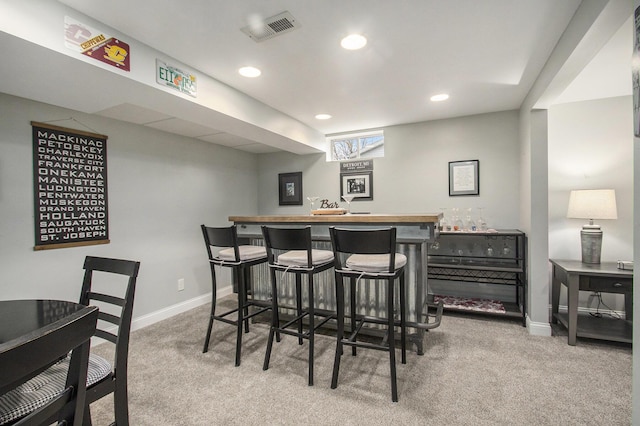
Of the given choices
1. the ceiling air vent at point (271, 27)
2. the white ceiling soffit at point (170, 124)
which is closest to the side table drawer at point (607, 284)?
the ceiling air vent at point (271, 27)

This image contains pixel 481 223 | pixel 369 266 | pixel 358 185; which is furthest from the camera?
pixel 358 185

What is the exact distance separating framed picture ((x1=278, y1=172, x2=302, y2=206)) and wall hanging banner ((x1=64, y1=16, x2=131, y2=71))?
3.12m

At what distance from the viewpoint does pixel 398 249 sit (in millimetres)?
2623

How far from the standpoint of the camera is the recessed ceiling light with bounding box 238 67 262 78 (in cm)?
246

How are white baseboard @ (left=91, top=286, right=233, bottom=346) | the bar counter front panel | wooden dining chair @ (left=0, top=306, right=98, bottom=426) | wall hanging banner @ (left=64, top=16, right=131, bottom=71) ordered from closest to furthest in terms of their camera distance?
wooden dining chair @ (left=0, top=306, right=98, bottom=426)
wall hanging banner @ (left=64, top=16, right=131, bottom=71)
the bar counter front panel
white baseboard @ (left=91, top=286, right=233, bottom=346)

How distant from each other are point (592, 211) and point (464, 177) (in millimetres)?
1293

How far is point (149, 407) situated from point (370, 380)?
1.46 m

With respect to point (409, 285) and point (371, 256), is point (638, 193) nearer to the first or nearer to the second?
point (371, 256)

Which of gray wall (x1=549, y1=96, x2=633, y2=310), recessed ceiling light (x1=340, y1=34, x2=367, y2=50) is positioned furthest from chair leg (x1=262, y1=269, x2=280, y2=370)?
gray wall (x1=549, y1=96, x2=633, y2=310)

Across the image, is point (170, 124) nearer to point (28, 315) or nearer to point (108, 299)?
point (108, 299)

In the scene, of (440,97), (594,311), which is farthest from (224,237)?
(594,311)

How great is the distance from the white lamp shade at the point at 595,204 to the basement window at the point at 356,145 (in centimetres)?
224

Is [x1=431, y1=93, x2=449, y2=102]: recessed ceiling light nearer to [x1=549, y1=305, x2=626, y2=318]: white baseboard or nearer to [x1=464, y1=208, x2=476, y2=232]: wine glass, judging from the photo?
[x1=464, y1=208, x2=476, y2=232]: wine glass

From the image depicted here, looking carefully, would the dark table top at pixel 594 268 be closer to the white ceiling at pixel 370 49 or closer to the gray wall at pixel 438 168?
the gray wall at pixel 438 168
